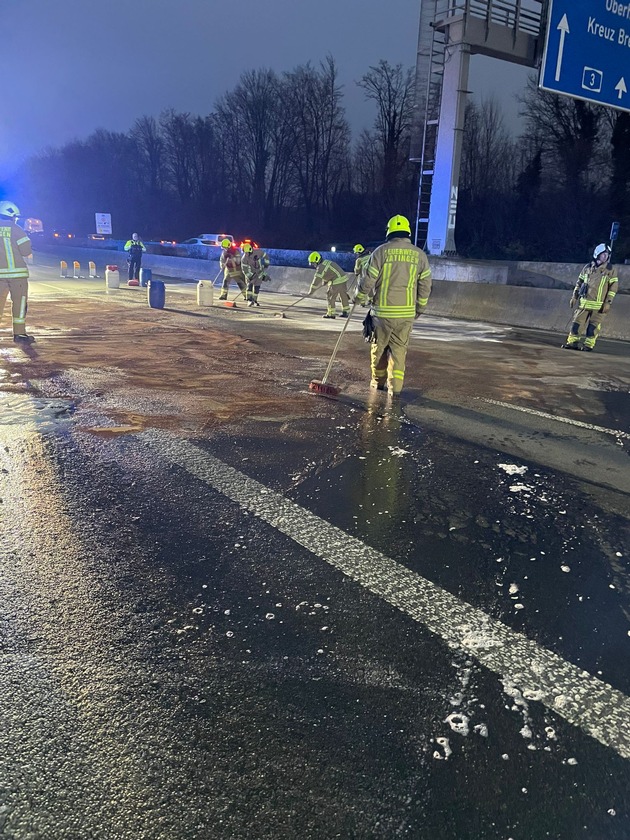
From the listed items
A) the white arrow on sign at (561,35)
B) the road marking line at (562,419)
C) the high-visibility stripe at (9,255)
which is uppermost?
the white arrow on sign at (561,35)

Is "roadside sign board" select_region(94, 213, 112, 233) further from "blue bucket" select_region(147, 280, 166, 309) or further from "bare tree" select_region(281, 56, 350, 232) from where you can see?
"blue bucket" select_region(147, 280, 166, 309)

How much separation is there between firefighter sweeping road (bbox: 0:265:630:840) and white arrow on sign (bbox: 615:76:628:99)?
13719 millimetres

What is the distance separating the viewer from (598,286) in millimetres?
11273

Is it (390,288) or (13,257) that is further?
(13,257)

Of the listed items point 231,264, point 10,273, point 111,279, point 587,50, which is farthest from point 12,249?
point 587,50

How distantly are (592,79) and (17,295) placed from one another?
A: 587 inches

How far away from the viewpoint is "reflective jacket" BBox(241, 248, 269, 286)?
18.3 metres

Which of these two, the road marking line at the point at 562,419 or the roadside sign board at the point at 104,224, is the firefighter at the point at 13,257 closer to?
the road marking line at the point at 562,419

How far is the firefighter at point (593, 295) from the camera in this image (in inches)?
440

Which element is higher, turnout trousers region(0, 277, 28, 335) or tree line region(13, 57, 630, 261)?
tree line region(13, 57, 630, 261)

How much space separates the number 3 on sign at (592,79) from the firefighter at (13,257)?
14.1 m

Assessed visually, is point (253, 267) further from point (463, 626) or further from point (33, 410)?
point (463, 626)

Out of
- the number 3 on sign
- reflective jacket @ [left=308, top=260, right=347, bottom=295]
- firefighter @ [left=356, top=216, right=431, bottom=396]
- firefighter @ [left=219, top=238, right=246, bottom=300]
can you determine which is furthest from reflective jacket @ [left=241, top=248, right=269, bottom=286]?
firefighter @ [left=356, top=216, right=431, bottom=396]

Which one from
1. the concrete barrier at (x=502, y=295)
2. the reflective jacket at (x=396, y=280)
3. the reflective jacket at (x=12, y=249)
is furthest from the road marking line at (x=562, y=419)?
the concrete barrier at (x=502, y=295)
